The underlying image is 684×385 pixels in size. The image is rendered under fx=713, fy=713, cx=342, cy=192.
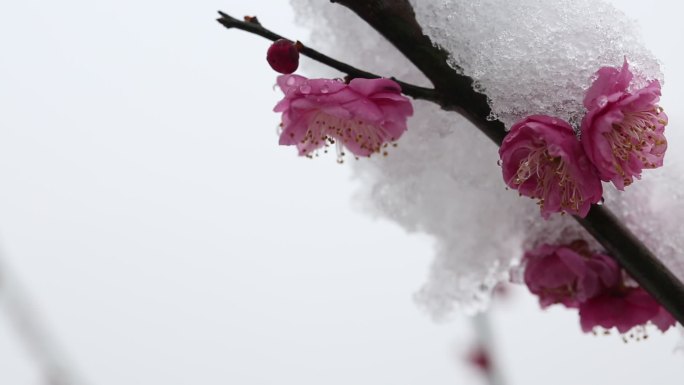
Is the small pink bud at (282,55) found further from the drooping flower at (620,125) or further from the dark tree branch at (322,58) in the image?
the drooping flower at (620,125)

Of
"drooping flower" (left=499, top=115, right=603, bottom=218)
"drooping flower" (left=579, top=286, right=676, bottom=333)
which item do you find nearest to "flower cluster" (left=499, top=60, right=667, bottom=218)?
"drooping flower" (left=499, top=115, right=603, bottom=218)

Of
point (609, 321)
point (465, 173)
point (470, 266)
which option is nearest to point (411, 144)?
point (465, 173)

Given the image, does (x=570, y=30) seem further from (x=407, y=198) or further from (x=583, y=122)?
(x=407, y=198)

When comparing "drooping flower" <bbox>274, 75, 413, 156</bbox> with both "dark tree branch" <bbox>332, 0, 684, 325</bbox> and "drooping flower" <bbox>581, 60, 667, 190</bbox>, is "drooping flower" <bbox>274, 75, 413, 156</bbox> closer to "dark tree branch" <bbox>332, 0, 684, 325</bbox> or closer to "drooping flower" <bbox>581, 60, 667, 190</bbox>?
"dark tree branch" <bbox>332, 0, 684, 325</bbox>

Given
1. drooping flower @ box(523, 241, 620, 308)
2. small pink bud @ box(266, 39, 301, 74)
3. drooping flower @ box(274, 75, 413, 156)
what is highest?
small pink bud @ box(266, 39, 301, 74)

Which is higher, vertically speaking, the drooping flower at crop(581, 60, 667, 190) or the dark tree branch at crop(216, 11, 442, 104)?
the dark tree branch at crop(216, 11, 442, 104)

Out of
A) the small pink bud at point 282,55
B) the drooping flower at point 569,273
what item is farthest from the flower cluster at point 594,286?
the small pink bud at point 282,55
